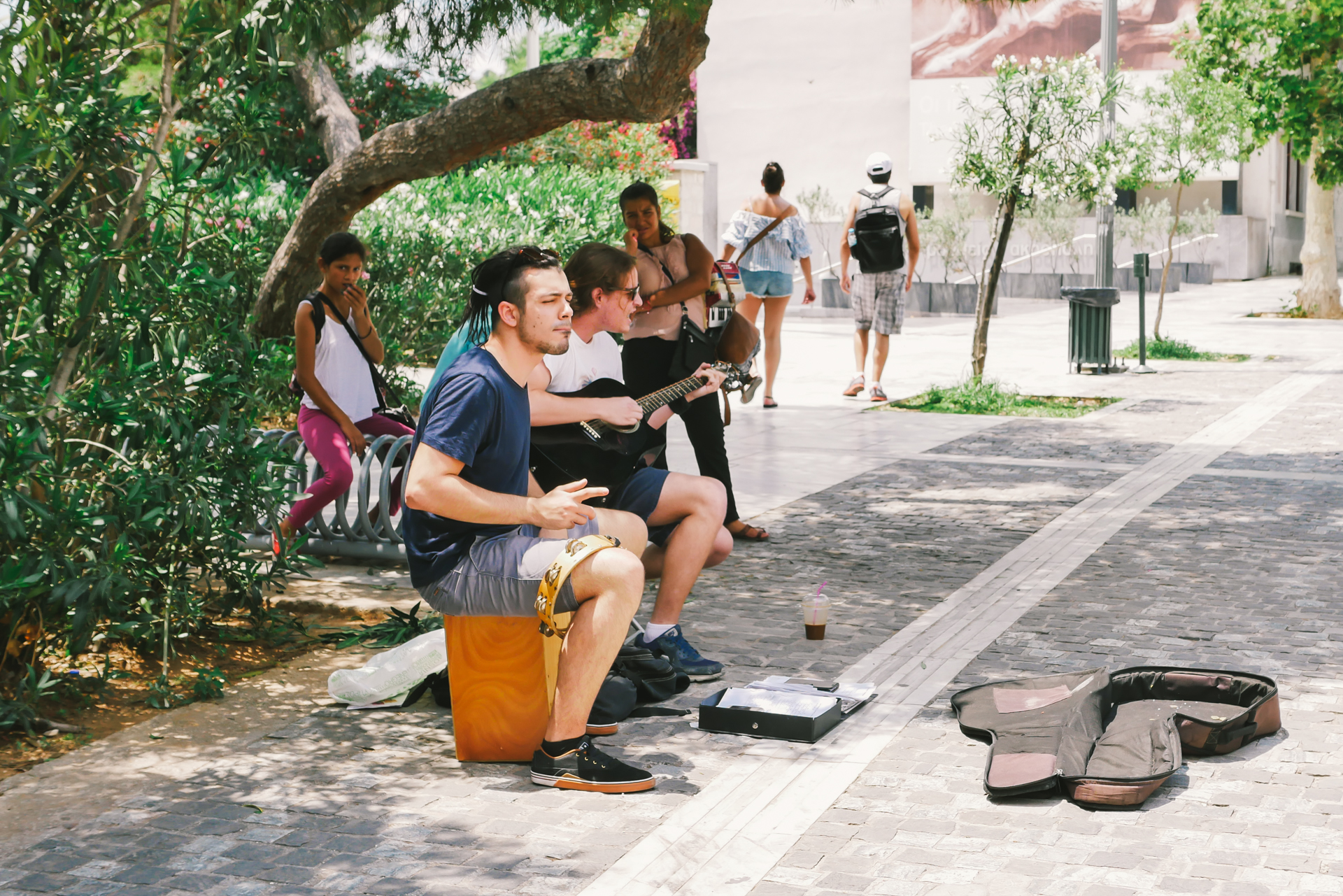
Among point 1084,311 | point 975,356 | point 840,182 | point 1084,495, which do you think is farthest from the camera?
point 840,182

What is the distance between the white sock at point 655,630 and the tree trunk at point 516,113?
2852 millimetres

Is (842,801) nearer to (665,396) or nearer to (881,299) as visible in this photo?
(665,396)

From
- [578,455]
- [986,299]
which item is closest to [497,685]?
[578,455]

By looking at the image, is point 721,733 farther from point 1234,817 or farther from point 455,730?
point 1234,817

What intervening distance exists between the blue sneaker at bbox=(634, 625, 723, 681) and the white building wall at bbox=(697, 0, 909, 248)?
34.3 m

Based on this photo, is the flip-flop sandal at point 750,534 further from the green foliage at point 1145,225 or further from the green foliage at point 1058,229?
the green foliage at point 1145,225

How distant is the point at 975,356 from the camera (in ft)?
46.3

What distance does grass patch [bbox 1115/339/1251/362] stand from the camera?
17.7 metres

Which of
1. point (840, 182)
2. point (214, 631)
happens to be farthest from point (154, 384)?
point (840, 182)

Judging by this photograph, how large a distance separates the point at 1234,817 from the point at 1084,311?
12389 millimetres

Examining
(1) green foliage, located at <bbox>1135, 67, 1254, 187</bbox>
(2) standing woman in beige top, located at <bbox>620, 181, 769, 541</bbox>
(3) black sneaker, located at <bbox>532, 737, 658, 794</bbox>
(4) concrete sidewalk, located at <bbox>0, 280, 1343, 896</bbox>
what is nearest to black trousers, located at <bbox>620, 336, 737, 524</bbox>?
(2) standing woman in beige top, located at <bbox>620, 181, 769, 541</bbox>

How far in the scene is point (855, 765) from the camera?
4598 millimetres

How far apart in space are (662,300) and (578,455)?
5.87 feet

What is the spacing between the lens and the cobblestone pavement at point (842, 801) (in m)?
3.75
